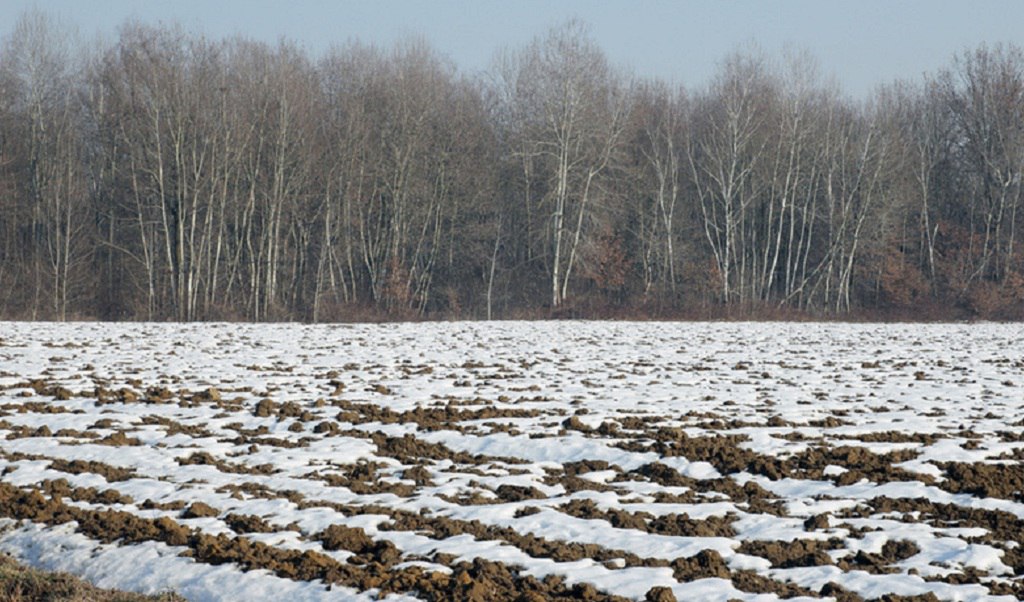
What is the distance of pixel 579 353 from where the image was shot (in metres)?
22.7

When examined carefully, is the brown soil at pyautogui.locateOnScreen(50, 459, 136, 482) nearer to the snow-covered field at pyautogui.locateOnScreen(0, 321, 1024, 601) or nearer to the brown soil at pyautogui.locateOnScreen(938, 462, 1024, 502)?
the snow-covered field at pyautogui.locateOnScreen(0, 321, 1024, 601)

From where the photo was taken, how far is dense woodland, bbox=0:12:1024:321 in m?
45.1

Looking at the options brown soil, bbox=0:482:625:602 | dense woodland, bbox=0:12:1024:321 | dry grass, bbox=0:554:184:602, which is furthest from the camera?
dense woodland, bbox=0:12:1024:321

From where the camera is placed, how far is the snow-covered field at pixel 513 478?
23.9 feet

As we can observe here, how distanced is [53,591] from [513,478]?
4501 mm

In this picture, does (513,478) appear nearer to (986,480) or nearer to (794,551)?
(794,551)

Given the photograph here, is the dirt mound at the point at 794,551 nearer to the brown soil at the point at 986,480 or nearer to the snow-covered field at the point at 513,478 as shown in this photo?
the snow-covered field at the point at 513,478

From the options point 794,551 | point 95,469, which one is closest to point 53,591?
point 95,469

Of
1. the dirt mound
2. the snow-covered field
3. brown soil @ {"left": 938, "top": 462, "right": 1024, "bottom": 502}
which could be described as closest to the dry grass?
the snow-covered field

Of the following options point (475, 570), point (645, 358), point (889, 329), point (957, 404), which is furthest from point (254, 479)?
point (889, 329)

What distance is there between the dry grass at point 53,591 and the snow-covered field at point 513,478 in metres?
0.20

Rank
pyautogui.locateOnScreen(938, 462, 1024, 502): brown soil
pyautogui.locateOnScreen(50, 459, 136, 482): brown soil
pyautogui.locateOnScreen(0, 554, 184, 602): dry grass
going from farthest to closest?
pyautogui.locateOnScreen(50, 459, 136, 482): brown soil < pyautogui.locateOnScreen(938, 462, 1024, 502): brown soil < pyautogui.locateOnScreen(0, 554, 184, 602): dry grass

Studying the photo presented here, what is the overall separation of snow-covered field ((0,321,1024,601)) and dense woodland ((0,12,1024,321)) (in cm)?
2547

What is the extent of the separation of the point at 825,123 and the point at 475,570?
53.9m
